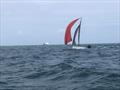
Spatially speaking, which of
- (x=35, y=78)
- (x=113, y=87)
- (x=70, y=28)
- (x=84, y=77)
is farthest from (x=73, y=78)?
(x=70, y=28)

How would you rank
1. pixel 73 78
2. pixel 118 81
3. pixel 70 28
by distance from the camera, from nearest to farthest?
pixel 118 81
pixel 73 78
pixel 70 28

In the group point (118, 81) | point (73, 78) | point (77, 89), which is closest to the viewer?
point (77, 89)

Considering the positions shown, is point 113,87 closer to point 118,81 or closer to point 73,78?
point 118,81

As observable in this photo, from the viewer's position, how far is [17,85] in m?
15.2

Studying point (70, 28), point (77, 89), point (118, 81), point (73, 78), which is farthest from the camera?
point (70, 28)

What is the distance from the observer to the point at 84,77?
1698 centimetres

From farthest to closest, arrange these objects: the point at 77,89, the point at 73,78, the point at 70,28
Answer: the point at 70,28 → the point at 73,78 → the point at 77,89

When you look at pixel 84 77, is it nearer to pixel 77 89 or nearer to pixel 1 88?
pixel 77 89

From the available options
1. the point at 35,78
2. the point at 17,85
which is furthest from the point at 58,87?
the point at 35,78

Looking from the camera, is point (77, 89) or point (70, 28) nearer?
point (77, 89)

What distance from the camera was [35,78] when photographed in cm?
1755

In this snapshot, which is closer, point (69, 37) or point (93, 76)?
point (93, 76)

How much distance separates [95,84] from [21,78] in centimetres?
456

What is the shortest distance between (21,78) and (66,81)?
2.74 m
